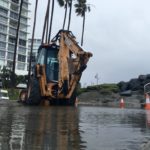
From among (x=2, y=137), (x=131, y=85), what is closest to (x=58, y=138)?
(x=2, y=137)

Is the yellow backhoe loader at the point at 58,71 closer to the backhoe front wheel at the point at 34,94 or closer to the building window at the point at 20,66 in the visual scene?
the backhoe front wheel at the point at 34,94

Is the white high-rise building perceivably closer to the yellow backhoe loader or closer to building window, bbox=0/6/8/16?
building window, bbox=0/6/8/16

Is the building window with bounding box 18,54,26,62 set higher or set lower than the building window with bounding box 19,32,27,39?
lower

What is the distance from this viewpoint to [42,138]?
372 inches

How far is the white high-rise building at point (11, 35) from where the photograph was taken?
5846 inches

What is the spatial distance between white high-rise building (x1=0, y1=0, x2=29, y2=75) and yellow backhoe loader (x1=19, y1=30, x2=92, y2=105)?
110045mm

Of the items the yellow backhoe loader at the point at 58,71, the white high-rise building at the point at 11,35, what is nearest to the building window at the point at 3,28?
the white high-rise building at the point at 11,35

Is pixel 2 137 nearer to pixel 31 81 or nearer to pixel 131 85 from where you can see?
pixel 31 81

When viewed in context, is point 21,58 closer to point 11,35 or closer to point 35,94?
point 11,35

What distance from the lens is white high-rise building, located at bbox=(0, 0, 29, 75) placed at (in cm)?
14850

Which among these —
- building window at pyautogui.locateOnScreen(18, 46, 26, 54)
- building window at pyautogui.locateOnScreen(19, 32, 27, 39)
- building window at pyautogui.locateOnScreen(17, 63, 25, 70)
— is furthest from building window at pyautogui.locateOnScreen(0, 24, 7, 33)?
building window at pyautogui.locateOnScreen(17, 63, 25, 70)

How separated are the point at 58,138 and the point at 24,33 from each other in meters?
152

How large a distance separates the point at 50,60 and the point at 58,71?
0.91 meters

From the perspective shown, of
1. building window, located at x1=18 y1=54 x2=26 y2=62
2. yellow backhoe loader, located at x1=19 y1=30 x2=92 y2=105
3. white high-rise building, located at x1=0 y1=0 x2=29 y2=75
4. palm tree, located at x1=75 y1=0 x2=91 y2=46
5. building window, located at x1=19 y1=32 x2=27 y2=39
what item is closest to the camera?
yellow backhoe loader, located at x1=19 y1=30 x2=92 y2=105
